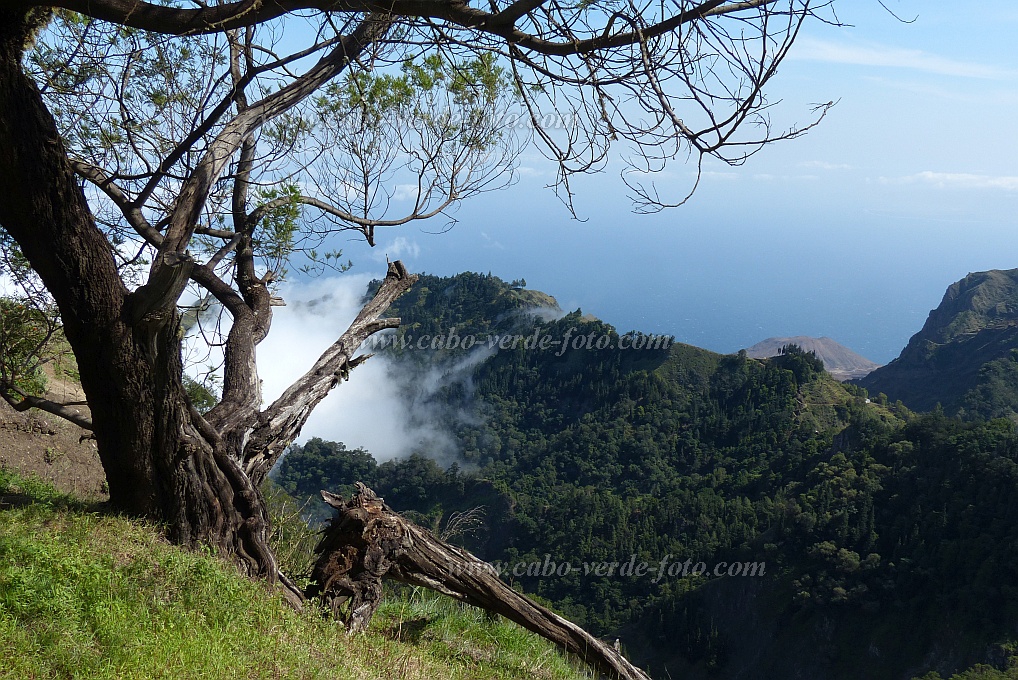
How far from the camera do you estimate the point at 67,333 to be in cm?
344

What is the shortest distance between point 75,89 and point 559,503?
4955 cm

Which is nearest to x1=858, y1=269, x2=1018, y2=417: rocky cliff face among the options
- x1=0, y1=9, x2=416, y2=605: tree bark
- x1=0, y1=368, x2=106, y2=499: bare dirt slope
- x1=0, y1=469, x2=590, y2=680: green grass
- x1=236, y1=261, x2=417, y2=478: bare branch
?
x1=0, y1=368, x2=106, y2=499: bare dirt slope

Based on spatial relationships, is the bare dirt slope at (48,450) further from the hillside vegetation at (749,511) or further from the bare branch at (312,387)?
the hillside vegetation at (749,511)

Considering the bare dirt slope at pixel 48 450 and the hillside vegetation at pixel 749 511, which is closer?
the bare dirt slope at pixel 48 450

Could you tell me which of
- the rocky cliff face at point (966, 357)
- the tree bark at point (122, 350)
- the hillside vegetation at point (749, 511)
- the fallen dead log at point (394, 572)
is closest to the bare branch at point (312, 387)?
the tree bark at point (122, 350)

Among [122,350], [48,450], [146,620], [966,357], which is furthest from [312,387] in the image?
[966,357]

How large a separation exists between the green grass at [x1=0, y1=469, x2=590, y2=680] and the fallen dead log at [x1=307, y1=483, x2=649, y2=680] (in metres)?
0.29

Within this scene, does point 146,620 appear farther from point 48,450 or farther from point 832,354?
point 832,354

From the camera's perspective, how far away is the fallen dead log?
4.31 meters

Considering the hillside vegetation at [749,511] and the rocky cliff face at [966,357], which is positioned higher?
the rocky cliff face at [966,357]

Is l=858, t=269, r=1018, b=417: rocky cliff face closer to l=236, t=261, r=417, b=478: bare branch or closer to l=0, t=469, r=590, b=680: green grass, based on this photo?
l=236, t=261, r=417, b=478: bare branch

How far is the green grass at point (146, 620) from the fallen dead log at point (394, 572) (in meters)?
0.29

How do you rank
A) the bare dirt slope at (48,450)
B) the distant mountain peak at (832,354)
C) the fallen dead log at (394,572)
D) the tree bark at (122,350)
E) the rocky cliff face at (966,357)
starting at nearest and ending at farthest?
the tree bark at (122,350), the fallen dead log at (394,572), the bare dirt slope at (48,450), the rocky cliff face at (966,357), the distant mountain peak at (832,354)

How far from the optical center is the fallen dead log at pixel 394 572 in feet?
14.1
